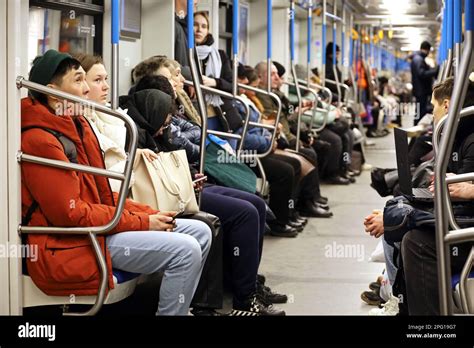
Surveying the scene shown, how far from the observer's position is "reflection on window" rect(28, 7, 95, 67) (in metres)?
4.15

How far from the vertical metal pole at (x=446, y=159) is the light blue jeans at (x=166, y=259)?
1.12 m

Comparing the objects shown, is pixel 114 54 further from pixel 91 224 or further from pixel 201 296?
pixel 201 296

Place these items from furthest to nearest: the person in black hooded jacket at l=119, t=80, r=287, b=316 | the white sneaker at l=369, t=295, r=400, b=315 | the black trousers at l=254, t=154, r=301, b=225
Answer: the black trousers at l=254, t=154, r=301, b=225, the person in black hooded jacket at l=119, t=80, r=287, b=316, the white sneaker at l=369, t=295, r=400, b=315

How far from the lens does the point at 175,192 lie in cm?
368

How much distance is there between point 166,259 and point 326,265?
231 cm

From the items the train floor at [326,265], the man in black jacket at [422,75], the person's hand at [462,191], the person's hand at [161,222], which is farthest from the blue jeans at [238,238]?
the man in black jacket at [422,75]

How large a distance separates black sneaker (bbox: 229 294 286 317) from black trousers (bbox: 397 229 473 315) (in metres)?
1.13

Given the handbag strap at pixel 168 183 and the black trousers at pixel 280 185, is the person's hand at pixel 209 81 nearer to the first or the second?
the black trousers at pixel 280 185

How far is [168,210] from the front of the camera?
144 inches

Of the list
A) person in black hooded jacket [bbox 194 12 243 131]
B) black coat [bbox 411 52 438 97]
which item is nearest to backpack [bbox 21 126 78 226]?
person in black hooded jacket [bbox 194 12 243 131]

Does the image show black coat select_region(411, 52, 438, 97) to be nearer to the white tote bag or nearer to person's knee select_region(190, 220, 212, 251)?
the white tote bag

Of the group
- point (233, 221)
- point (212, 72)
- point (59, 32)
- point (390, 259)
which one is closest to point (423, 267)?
point (390, 259)

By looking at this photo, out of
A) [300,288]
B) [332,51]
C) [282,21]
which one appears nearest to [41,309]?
[300,288]

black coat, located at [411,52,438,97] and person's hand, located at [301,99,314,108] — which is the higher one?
black coat, located at [411,52,438,97]
